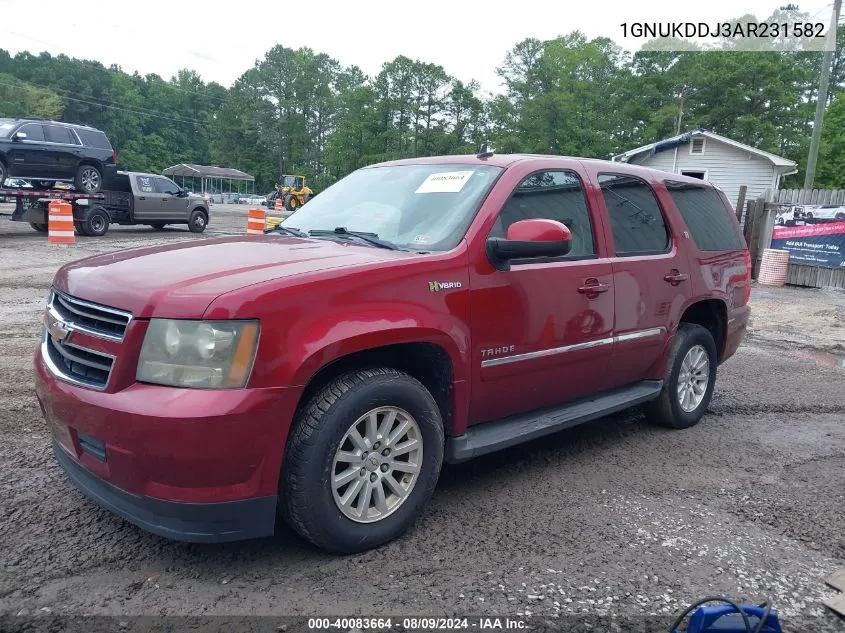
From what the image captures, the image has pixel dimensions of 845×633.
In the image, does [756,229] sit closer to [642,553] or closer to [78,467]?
[642,553]

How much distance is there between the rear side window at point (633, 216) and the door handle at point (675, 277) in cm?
17

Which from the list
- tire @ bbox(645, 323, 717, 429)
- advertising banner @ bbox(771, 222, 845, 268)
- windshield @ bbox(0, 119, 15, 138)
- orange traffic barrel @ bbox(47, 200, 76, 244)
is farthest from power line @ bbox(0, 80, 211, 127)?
tire @ bbox(645, 323, 717, 429)

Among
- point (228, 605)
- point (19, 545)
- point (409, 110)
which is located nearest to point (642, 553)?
point (228, 605)

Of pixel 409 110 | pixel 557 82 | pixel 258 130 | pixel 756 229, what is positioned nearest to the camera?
pixel 756 229

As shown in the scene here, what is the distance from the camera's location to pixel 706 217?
210 inches

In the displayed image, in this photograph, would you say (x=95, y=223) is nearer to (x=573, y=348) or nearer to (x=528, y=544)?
(x=573, y=348)

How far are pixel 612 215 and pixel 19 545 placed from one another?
3.71 meters

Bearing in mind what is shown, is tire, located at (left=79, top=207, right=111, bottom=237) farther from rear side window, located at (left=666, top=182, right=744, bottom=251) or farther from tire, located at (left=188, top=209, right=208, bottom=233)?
rear side window, located at (left=666, top=182, right=744, bottom=251)

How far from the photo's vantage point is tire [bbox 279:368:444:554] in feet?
9.30

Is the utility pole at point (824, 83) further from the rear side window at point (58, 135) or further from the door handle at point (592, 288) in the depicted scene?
the rear side window at point (58, 135)

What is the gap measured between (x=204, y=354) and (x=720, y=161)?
3025 centimetres

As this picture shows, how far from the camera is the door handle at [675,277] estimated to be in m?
4.71

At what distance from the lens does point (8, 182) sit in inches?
688

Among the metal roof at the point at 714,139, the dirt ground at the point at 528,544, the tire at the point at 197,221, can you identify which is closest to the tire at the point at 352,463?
the dirt ground at the point at 528,544
